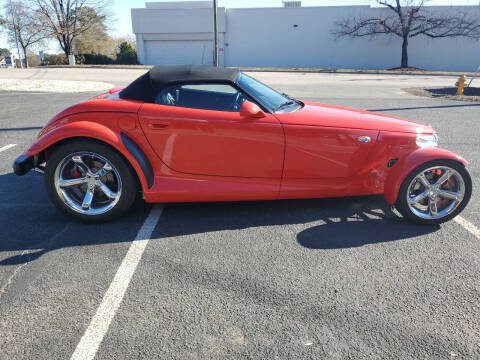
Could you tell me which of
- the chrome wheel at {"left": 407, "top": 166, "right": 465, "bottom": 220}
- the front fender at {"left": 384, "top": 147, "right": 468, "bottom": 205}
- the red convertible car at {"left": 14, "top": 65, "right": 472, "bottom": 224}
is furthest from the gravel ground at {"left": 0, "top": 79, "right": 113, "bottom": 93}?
the chrome wheel at {"left": 407, "top": 166, "right": 465, "bottom": 220}

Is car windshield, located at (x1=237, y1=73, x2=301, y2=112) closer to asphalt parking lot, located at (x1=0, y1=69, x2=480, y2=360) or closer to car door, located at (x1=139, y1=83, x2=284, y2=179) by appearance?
car door, located at (x1=139, y1=83, x2=284, y2=179)

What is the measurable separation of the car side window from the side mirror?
0.16 metres

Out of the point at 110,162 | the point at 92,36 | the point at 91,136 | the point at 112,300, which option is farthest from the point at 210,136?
the point at 92,36

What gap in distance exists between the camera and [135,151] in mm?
3258

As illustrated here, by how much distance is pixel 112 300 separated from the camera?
95.0 inches

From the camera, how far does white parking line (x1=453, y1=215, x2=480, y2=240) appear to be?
3.36 metres

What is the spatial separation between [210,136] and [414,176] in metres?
1.92

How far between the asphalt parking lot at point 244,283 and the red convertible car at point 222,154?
0.30 meters

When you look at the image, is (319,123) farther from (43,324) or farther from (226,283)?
(43,324)

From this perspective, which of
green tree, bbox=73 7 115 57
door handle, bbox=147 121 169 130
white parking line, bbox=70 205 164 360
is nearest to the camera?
white parking line, bbox=70 205 164 360

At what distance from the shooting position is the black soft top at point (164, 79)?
341cm

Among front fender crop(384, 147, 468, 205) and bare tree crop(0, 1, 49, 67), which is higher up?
bare tree crop(0, 1, 49, 67)

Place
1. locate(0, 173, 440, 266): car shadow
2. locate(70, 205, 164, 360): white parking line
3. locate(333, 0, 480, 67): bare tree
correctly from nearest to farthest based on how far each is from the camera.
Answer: locate(70, 205, 164, 360): white parking line
locate(0, 173, 440, 266): car shadow
locate(333, 0, 480, 67): bare tree

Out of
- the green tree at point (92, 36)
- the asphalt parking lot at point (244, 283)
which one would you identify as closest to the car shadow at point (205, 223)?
the asphalt parking lot at point (244, 283)
